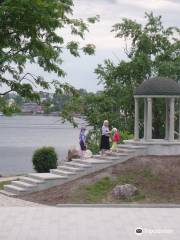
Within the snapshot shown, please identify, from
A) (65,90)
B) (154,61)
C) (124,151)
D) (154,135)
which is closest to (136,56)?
(154,61)

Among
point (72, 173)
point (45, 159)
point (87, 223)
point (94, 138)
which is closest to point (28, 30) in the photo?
point (87, 223)

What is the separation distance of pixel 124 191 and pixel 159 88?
604 centimetres

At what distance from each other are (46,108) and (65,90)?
1.54 m

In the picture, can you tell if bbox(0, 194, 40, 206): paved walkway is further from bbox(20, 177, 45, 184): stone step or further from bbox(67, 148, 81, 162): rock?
bbox(67, 148, 81, 162): rock

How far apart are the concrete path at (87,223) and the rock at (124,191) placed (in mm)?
1355

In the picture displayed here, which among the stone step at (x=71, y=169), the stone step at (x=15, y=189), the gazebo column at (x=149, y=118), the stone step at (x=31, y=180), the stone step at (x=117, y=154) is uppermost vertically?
the gazebo column at (x=149, y=118)

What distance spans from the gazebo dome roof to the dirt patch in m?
2.66

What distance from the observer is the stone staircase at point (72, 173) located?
27.4 meters

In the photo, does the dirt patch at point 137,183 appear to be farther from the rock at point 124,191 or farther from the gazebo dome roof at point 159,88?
the gazebo dome roof at point 159,88

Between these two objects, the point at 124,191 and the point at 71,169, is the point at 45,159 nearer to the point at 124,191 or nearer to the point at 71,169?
the point at 71,169

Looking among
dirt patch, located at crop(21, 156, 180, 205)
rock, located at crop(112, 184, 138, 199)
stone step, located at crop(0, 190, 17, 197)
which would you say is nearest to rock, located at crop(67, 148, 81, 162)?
stone step, located at crop(0, 190, 17, 197)

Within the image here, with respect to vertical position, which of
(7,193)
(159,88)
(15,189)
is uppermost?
(159,88)

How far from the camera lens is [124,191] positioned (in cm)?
2472

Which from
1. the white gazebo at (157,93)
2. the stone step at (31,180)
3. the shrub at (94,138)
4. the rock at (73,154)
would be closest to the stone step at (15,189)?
the stone step at (31,180)
